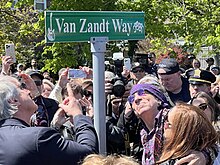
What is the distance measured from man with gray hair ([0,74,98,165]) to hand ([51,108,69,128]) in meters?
0.45

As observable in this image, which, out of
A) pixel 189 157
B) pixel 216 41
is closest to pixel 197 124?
pixel 189 157

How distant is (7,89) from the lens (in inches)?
118

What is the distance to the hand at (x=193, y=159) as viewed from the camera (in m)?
2.56

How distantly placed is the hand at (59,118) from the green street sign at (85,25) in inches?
23.2

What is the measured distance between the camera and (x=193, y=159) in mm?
2564

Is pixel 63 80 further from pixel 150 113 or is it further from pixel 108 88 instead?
pixel 150 113

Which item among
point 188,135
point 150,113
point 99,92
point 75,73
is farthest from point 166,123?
point 75,73

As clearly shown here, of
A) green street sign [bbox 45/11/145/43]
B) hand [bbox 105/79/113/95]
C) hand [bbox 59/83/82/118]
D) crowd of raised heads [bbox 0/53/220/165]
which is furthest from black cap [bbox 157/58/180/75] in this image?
hand [bbox 59/83/82/118]

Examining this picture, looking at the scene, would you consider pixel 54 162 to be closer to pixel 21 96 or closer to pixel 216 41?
pixel 21 96

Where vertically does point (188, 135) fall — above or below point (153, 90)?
below

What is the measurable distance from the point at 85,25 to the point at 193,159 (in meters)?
1.34

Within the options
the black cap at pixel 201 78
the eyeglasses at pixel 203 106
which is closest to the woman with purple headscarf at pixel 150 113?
the eyeglasses at pixel 203 106

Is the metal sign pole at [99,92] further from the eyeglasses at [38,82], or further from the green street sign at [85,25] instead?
the eyeglasses at [38,82]

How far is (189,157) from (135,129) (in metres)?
1.81
